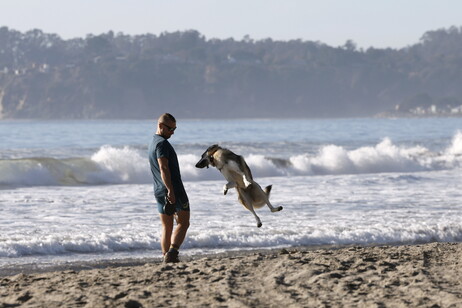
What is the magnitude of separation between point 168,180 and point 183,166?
18833mm

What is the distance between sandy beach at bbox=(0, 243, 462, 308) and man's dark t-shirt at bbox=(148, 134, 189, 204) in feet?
2.18

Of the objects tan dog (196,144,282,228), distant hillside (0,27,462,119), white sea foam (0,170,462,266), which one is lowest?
white sea foam (0,170,462,266)

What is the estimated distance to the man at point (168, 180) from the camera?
8.09 meters

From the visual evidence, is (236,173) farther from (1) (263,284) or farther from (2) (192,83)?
(2) (192,83)

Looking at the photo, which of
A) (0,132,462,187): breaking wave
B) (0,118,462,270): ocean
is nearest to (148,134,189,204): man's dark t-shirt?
(0,118,462,270): ocean

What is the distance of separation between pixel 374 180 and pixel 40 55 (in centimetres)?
17475

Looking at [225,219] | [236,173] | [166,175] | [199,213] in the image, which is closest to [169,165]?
[166,175]

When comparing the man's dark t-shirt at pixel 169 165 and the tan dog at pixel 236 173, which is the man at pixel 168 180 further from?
the tan dog at pixel 236 173

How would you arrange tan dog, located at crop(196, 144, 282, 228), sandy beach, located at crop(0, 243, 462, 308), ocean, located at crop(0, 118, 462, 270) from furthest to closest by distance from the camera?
1. ocean, located at crop(0, 118, 462, 270)
2. tan dog, located at crop(196, 144, 282, 228)
3. sandy beach, located at crop(0, 243, 462, 308)

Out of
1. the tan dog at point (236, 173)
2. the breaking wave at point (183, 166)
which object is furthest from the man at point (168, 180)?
the breaking wave at point (183, 166)

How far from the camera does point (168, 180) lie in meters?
8.08

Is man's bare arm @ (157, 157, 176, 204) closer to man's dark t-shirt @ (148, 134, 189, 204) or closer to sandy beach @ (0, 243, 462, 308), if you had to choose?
man's dark t-shirt @ (148, 134, 189, 204)

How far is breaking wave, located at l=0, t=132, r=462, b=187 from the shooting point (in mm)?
23469

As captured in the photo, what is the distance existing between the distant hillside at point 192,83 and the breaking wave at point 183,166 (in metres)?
125
